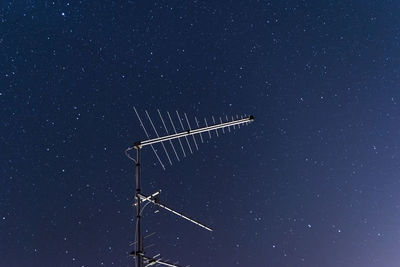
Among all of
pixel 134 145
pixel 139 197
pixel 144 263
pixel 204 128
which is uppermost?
pixel 204 128

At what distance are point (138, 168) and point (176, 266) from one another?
81 cm

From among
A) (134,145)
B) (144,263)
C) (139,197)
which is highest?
(134,145)

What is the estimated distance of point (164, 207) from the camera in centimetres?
353

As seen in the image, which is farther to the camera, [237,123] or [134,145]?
[237,123]

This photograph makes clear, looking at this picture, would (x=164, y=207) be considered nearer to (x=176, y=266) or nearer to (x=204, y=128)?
(x=176, y=266)

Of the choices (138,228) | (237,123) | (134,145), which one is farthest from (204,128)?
(138,228)

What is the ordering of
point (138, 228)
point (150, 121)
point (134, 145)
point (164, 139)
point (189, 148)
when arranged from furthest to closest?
point (189, 148) → point (150, 121) → point (164, 139) → point (134, 145) → point (138, 228)

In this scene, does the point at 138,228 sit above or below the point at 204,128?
below

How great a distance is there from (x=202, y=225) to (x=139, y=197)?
2.81ft

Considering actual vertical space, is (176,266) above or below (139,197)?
below

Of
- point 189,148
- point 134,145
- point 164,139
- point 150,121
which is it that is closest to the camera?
point 134,145

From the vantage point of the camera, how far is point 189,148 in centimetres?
416

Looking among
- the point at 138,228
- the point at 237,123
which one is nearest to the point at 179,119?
the point at 237,123

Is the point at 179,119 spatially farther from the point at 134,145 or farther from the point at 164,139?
the point at 134,145
